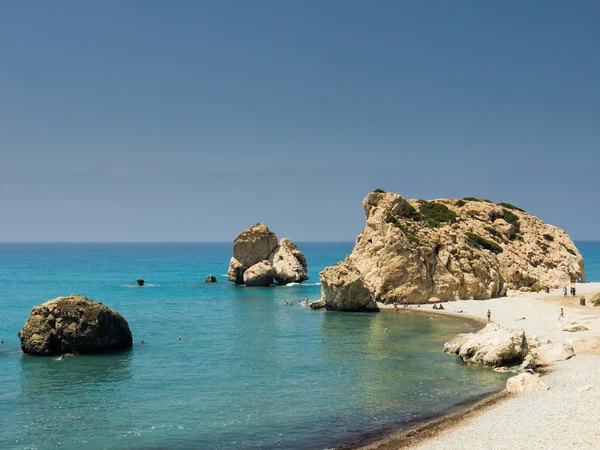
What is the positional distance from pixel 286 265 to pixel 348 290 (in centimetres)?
4339

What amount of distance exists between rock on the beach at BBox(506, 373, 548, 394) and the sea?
160 centimetres

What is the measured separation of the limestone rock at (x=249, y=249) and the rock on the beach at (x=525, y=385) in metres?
76.5

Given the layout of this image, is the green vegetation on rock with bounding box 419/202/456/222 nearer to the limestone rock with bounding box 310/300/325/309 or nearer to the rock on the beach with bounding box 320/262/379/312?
the rock on the beach with bounding box 320/262/379/312

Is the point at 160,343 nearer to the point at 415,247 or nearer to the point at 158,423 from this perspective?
the point at 158,423

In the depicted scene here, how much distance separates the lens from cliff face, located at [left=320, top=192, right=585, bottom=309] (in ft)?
215

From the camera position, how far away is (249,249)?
10244 centimetres

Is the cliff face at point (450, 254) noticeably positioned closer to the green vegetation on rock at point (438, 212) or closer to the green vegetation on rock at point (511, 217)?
the green vegetation on rock at point (511, 217)

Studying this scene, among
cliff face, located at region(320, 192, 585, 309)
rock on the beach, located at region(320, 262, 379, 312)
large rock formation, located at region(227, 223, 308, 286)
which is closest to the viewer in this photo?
rock on the beach, located at region(320, 262, 379, 312)

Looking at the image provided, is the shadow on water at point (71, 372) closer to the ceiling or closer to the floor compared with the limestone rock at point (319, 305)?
closer to the floor

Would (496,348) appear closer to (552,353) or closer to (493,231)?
(552,353)

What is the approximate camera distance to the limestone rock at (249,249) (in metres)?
102

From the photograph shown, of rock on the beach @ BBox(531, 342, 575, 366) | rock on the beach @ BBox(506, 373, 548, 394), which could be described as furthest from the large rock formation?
rock on the beach @ BBox(506, 373, 548, 394)

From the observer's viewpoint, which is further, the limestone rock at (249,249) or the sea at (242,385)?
the limestone rock at (249,249)

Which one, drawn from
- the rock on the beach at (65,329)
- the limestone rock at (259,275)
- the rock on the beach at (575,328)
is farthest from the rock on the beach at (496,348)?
the limestone rock at (259,275)
